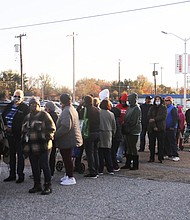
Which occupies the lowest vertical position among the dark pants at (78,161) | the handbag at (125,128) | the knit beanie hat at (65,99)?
the dark pants at (78,161)

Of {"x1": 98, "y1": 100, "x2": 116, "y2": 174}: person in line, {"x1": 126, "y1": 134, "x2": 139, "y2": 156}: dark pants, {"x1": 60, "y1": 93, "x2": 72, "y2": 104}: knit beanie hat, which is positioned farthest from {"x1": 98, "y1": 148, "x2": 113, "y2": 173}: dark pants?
{"x1": 60, "y1": 93, "x2": 72, "y2": 104}: knit beanie hat

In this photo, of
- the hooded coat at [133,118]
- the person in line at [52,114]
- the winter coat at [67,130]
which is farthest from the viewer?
the hooded coat at [133,118]

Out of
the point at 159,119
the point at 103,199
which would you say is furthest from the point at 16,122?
the point at 159,119

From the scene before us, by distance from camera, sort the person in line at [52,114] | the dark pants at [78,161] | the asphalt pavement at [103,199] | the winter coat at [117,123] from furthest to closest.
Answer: the winter coat at [117,123]
the dark pants at [78,161]
the person in line at [52,114]
the asphalt pavement at [103,199]

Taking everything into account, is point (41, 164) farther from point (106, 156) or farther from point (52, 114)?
point (106, 156)

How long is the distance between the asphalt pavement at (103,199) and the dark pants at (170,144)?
2550 millimetres

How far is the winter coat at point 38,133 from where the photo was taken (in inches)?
261

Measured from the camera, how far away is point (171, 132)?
1064 centimetres

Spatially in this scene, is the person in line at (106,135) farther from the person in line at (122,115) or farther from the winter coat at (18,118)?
the winter coat at (18,118)

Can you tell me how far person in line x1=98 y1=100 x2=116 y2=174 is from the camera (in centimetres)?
833

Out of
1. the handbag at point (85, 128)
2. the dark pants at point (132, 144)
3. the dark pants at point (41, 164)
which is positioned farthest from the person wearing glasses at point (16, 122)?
the dark pants at point (132, 144)

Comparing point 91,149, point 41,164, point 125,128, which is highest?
point 125,128

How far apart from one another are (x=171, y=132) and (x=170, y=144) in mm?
350

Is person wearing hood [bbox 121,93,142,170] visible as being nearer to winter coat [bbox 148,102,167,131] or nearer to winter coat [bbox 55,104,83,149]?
winter coat [bbox 148,102,167,131]
